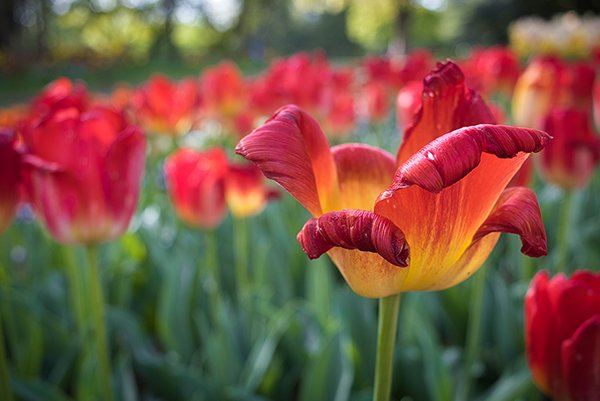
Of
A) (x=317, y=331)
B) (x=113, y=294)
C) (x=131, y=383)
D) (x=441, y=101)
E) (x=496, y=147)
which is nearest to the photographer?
(x=496, y=147)

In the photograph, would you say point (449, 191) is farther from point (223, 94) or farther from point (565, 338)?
point (223, 94)

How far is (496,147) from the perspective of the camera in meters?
0.42

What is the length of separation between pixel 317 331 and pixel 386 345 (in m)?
0.89

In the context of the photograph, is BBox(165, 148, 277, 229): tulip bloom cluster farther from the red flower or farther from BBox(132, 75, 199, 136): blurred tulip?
BBox(132, 75, 199, 136): blurred tulip

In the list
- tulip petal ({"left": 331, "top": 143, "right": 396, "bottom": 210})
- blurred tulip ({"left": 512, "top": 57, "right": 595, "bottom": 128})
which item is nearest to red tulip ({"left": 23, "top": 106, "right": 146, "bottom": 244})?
tulip petal ({"left": 331, "top": 143, "right": 396, "bottom": 210})

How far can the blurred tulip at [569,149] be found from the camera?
4.27 ft

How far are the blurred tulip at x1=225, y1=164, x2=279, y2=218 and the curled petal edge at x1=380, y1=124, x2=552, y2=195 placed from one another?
3.69ft

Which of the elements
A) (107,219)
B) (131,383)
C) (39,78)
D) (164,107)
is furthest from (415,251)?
(39,78)

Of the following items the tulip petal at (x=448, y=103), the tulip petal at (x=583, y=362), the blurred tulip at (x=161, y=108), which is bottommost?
the tulip petal at (x=583, y=362)

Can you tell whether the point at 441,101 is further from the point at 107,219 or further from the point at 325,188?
the point at 107,219

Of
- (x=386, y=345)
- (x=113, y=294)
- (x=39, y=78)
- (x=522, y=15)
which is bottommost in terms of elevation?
(x=113, y=294)

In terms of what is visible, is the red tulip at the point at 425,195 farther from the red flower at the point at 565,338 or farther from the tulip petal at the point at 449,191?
the red flower at the point at 565,338

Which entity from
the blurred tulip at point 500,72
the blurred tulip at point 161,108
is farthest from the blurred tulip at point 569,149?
the blurred tulip at point 500,72

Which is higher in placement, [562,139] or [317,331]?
[562,139]
